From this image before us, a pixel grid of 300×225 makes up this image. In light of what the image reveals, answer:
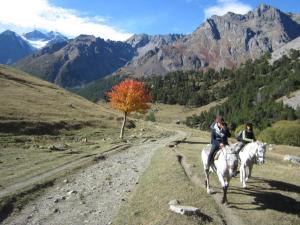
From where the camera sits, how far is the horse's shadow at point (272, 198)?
27.0m

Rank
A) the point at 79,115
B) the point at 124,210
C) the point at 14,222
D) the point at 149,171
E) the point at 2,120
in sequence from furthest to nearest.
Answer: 1. the point at 79,115
2. the point at 2,120
3. the point at 149,171
4. the point at 124,210
5. the point at 14,222

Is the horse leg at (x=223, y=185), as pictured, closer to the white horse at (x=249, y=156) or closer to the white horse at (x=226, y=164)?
the white horse at (x=226, y=164)

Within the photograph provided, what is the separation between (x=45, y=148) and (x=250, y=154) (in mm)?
35623

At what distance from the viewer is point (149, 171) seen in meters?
39.4

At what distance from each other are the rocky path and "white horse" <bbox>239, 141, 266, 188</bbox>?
29.8 ft

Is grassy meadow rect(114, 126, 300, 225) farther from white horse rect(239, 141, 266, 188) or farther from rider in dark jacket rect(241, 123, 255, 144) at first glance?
rider in dark jacket rect(241, 123, 255, 144)

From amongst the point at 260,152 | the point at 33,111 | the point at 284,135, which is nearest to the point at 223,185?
the point at 260,152

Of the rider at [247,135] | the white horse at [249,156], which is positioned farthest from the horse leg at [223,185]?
the rider at [247,135]

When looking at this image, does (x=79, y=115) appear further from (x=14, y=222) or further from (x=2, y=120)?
(x=14, y=222)

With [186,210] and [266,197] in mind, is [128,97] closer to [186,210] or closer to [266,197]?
[266,197]

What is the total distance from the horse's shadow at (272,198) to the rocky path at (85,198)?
869 centimetres

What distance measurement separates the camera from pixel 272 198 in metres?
29.1

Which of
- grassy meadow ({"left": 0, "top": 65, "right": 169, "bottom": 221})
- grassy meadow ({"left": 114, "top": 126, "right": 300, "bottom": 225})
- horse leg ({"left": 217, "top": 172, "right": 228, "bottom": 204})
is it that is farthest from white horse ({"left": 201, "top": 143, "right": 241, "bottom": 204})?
grassy meadow ({"left": 0, "top": 65, "right": 169, "bottom": 221})

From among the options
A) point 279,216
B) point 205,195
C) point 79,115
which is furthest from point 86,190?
point 79,115
